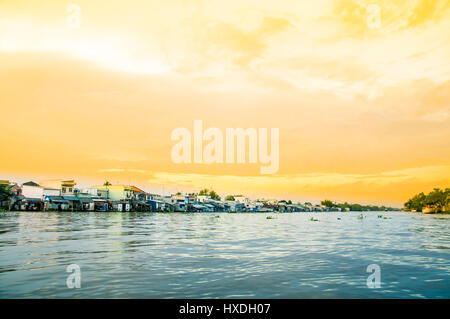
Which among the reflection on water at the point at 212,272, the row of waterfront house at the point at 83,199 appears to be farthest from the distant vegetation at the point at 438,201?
the reflection on water at the point at 212,272

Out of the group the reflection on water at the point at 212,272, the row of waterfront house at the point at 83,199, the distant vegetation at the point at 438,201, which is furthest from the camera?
the distant vegetation at the point at 438,201

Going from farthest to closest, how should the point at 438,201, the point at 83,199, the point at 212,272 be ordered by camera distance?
the point at 438,201
the point at 83,199
the point at 212,272

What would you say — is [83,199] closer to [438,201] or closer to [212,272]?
[212,272]

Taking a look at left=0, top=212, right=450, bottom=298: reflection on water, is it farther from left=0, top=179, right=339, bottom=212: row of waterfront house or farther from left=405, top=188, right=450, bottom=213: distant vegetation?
left=405, top=188, right=450, bottom=213: distant vegetation

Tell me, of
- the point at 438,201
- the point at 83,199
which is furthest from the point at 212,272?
the point at 438,201

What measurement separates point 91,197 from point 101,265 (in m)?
72.1

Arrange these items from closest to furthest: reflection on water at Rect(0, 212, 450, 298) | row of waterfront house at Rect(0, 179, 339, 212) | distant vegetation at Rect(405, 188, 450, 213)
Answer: reflection on water at Rect(0, 212, 450, 298), row of waterfront house at Rect(0, 179, 339, 212), distant vegetation at Rect(405, 188, 450, 213)

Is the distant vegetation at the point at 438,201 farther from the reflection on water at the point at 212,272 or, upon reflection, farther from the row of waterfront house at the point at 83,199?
the reflection on water at the point at 212,272

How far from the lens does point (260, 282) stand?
11156mm

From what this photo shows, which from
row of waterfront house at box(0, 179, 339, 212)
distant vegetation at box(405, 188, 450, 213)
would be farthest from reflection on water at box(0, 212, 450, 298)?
distant vegetation at box(405, 188, 450, 213)

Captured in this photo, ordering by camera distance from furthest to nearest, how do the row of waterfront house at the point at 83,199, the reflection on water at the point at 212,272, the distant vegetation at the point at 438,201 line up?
the distant vegetation at the point at 438,201, the row of waterfront house at the point at 83,199, the reflection on water at the point at 212,272

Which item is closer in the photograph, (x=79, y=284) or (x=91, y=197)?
(x=79, y=284)
